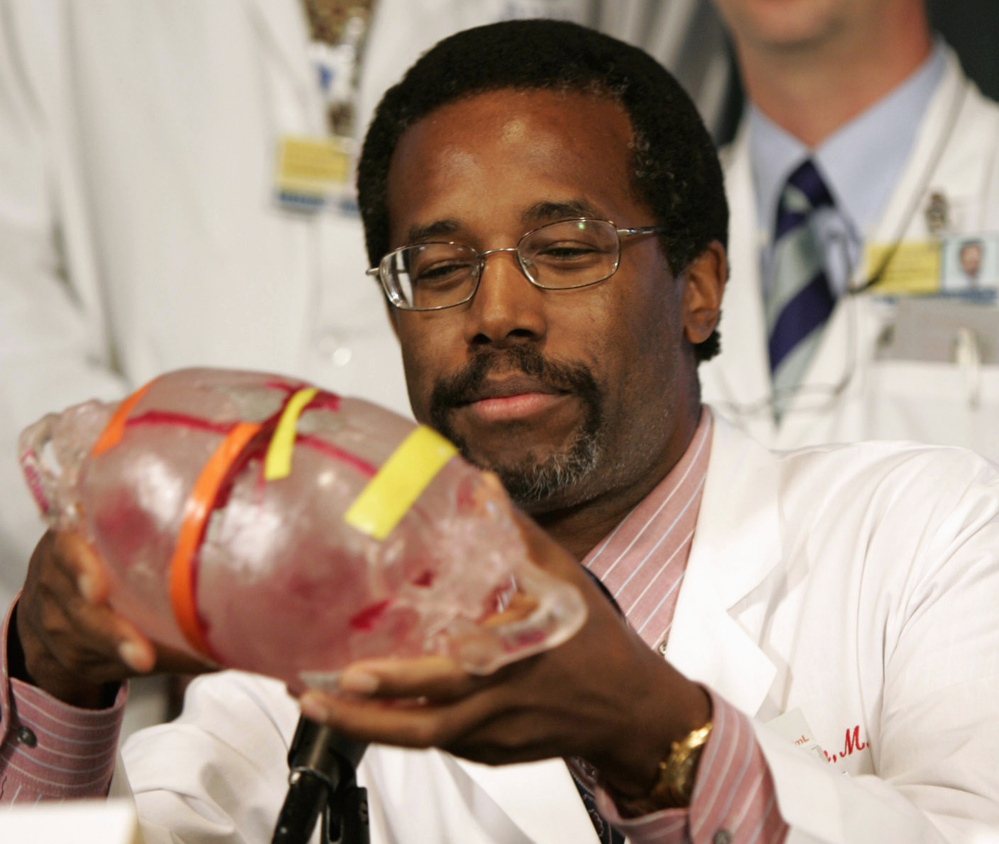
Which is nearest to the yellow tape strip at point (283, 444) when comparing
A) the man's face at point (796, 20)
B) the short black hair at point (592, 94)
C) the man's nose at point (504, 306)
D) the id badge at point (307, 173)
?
the man's nose at point (504, 306)

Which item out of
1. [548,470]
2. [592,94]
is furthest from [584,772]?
[592,94]

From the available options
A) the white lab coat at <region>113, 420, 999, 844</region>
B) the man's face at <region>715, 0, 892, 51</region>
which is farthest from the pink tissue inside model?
the man's face at <region>715, 0, 892, 51</region>

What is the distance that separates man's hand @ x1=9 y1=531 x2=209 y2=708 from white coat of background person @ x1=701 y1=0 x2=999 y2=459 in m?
1.73

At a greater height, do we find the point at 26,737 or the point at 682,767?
the point at 682,767

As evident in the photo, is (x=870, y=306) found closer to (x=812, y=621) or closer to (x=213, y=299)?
(x=812, y=621)

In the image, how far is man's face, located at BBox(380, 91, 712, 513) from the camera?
1.16m

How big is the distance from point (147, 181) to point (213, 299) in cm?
29

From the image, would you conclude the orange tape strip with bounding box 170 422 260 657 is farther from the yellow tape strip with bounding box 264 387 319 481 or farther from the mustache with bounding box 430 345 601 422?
the mustache with bounding box 430 345 601 422

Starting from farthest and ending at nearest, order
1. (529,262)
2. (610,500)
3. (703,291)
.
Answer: (703,291) < (610,500) < (529,262)

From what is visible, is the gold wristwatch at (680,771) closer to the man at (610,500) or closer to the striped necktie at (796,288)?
the man at (610,500)

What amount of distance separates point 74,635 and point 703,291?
3.18 ft

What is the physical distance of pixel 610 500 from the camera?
1.28 meters

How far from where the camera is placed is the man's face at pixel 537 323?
45.5 inches

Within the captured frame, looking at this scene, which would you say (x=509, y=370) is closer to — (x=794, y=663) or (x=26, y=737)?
(x=794, y=663)
